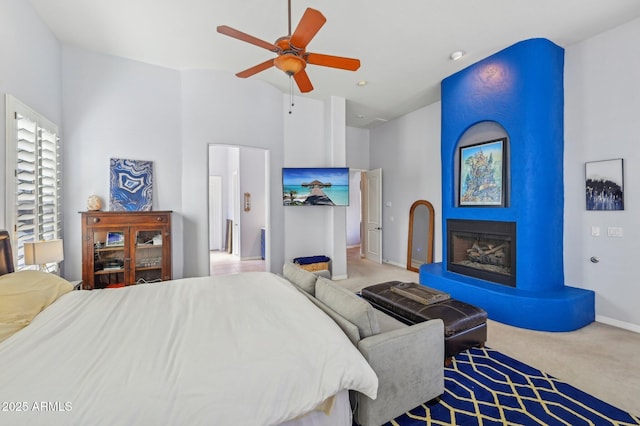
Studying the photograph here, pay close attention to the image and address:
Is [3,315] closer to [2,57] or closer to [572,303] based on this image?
[2,57]

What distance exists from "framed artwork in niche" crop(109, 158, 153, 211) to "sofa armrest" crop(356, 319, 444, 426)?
12.1 ft

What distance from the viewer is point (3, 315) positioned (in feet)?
5.09

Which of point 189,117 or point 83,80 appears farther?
point 189,117

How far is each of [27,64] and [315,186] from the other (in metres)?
3.60

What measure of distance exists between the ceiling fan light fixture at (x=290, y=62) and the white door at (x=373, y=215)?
4.56 m

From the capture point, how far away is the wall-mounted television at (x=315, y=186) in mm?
4668

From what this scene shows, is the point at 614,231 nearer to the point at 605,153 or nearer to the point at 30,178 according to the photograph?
the point at 605,153

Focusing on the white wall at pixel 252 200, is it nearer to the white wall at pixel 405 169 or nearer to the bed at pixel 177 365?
the white wall at pixel 405 169

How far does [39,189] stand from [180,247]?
1684 millimetres

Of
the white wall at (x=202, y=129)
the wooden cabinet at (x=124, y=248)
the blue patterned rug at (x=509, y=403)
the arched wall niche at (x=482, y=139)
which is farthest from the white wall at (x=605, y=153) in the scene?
the wooden cabinet at (x=124, y=248)

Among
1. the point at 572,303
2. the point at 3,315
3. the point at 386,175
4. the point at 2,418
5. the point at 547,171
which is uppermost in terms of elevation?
the point at 386,175

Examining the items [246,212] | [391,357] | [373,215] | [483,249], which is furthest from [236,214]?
[391,357]

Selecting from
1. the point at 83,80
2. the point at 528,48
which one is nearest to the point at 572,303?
the point at 528,48

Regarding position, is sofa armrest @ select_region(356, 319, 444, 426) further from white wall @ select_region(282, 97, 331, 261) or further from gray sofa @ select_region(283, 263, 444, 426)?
white wall @ select_region(282, 97, 331, 261)
